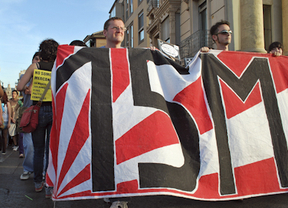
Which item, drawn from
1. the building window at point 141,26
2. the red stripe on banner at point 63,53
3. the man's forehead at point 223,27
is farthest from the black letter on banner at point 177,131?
the building window at point 141,26

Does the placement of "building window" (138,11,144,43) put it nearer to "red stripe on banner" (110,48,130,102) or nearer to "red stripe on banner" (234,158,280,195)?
"red stripe on banner" (110,48,130,102)

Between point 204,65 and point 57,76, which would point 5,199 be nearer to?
point 57,76

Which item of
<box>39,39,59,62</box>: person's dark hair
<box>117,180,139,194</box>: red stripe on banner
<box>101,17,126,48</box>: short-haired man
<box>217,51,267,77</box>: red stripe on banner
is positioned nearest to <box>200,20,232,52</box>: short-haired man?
<box>217,51,267,77</box>: red stripe on banner

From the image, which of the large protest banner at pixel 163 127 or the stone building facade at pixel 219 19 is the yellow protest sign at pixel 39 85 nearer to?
the large protest banner at pixel 163 127

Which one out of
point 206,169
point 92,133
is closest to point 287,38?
point 206,169

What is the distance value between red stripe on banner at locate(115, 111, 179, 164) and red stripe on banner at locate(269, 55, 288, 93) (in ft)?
5.44

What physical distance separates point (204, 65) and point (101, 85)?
1303 millimetres

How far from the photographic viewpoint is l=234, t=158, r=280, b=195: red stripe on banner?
9.52 ft

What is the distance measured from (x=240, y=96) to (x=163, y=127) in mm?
1130

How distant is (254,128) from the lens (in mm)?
3199

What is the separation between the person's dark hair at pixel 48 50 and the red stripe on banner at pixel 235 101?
217cm

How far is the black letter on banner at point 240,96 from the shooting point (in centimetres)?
299

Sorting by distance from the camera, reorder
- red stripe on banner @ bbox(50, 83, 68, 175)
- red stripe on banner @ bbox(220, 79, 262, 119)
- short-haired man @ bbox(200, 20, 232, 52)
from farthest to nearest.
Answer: short-haired man @ bbox(200, 20, 232, 52) → red stripe on banner @ bbox(220, 79, 262, 119) → red stripe on banner @ bbox(50, 83, 68, 175)

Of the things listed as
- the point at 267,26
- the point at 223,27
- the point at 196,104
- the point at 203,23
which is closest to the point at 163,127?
the point at 196,104
